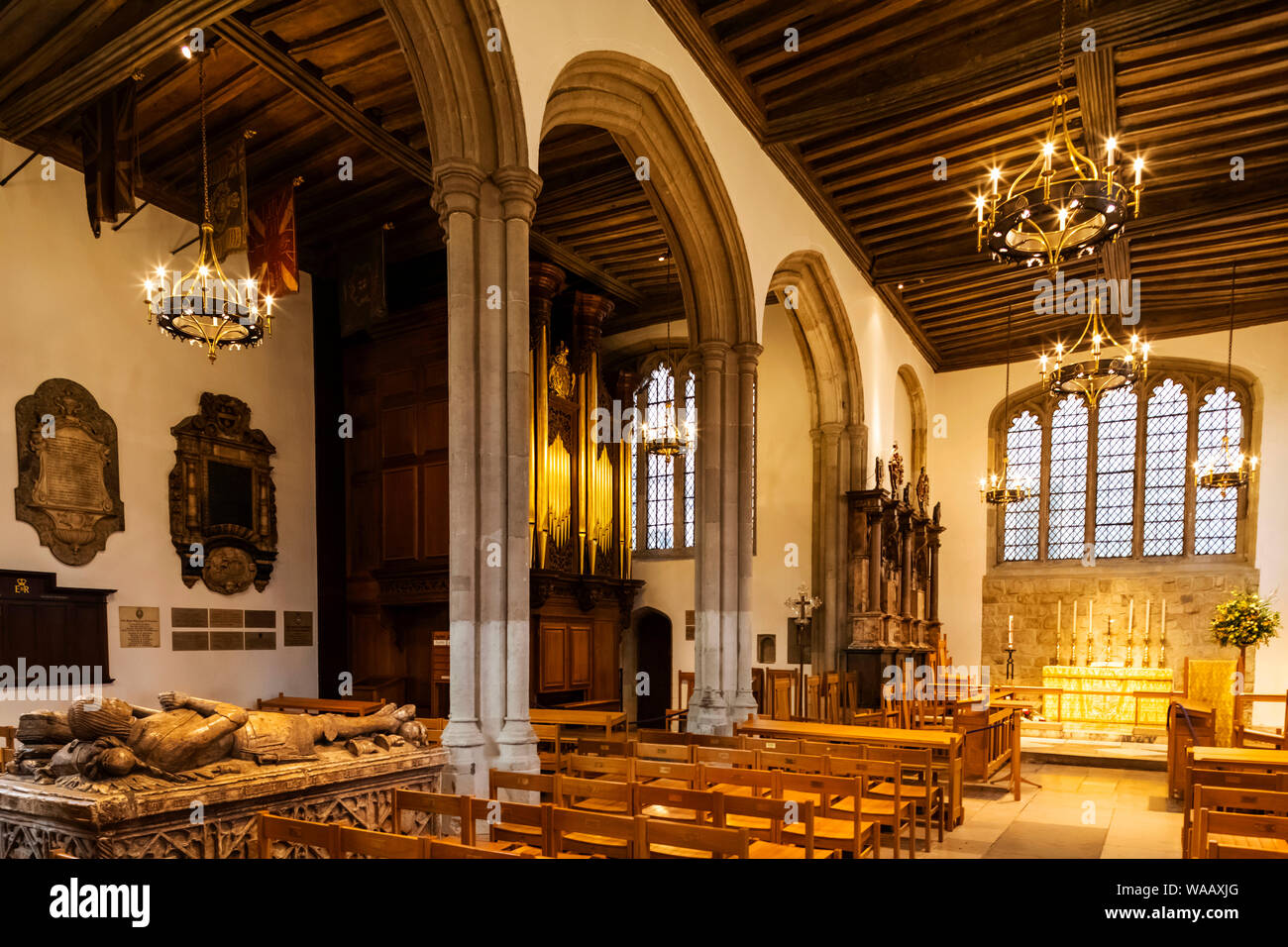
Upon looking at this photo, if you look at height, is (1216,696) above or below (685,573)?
below

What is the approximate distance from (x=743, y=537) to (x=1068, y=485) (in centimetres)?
944

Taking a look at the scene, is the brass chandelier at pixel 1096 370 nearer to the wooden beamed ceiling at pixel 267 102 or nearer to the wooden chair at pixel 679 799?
the wooden beamed ceiling at pixel 267 102

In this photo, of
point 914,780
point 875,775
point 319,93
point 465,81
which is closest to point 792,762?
point 875,775

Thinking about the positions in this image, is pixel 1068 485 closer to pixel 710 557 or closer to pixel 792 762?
pixel 710 557

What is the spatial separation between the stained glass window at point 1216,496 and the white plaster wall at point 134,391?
1367 cm

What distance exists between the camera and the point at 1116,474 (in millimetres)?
15109

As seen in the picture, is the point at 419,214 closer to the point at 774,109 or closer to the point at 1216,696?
the point at 774,109

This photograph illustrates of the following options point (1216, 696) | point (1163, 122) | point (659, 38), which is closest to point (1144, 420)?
point (1216, 696)

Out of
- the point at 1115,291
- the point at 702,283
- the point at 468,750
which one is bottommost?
the point at 468,750

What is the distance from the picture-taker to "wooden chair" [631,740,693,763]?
18.1ft

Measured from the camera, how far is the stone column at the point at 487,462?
533 centimetres
